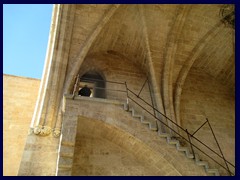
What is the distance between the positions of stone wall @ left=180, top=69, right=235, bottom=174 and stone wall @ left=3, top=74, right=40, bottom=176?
18.7ft

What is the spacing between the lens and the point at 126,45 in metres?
10.6

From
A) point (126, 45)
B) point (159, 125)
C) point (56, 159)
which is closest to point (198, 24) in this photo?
point (126, 45)

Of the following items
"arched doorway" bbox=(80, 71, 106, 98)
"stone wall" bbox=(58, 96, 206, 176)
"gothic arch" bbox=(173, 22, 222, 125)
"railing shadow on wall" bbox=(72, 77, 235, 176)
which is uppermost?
"gothic arch" bbox=(173, 22, 222, 125)

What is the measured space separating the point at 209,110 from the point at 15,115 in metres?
7.46

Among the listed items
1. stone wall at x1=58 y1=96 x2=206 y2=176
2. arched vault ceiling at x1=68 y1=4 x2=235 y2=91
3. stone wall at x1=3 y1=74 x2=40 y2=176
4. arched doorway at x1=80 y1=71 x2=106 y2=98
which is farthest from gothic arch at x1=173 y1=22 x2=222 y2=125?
stone wall at x1=3 y1=74 x2=40 y2=176

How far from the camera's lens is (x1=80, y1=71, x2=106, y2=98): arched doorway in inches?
379

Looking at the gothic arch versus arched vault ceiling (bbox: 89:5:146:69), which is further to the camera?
the gothic arch

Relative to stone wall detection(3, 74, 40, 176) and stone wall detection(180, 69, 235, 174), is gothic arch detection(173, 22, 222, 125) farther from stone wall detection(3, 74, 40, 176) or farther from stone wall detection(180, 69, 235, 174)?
stone wall detection(3, 74, 40, 176)

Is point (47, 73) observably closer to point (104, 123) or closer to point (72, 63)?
point (72, 63)

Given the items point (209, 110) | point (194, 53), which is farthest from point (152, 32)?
point (209, 110)

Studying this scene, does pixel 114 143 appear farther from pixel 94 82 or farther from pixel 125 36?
pixel 125 36

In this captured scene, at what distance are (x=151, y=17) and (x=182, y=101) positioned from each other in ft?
11.7

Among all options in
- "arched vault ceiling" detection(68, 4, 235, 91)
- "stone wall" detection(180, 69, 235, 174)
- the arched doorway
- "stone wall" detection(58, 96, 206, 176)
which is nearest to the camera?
"stone wall" detection(58, 96, 206, 176)

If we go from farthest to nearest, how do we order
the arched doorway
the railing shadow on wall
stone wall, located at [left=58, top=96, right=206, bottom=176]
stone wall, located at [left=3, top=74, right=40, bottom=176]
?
the arched doorway, the railing shadow on wall, stone wall, located at [left=3, top=74, right=40, bottom=176], stone wall, located at [left=58, top=96, right=206, bottom=176]
